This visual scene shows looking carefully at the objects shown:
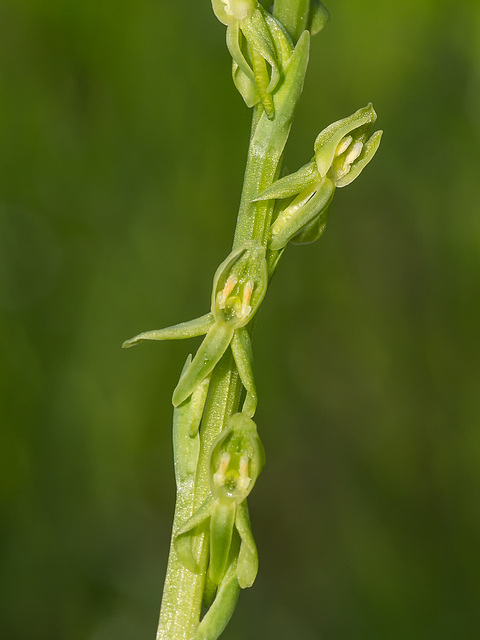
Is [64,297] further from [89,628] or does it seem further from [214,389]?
[214,389]

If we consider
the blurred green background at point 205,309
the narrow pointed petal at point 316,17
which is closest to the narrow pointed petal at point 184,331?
the narrow pointed petal at point 316,17

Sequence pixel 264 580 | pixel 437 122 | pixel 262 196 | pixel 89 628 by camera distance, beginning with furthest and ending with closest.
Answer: pixel 437 122 < pixel 264 580 < pixel 89 628 < pixel 262 196

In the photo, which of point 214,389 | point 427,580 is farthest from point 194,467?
point 427,580

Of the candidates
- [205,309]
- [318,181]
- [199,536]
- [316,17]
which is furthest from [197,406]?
[205,309]

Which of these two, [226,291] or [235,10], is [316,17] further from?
[226,291]

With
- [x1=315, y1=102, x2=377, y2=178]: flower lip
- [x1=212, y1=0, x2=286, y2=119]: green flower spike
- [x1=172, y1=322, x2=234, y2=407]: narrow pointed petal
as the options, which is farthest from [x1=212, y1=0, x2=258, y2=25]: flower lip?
[x1=172, y1=322, x2=234, y2=407]: narrow pointed petal

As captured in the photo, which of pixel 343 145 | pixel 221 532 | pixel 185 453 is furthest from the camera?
pixel 343 145
